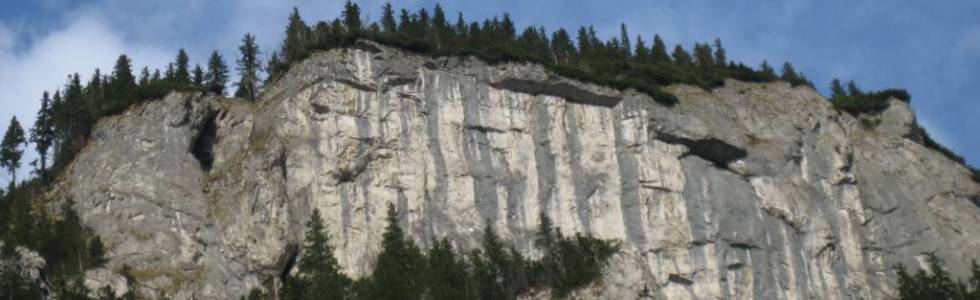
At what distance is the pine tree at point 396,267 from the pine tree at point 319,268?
1.65 meters

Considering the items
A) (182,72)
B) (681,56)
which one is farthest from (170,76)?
(681,56)

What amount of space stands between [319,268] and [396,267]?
375 cm

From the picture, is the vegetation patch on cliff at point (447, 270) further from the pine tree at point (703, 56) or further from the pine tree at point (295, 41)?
the pine tree at point (703, 56)

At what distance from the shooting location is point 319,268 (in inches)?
2699

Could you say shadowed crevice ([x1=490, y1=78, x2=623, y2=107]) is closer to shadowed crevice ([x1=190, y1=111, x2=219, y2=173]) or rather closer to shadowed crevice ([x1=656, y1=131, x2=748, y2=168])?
shadowed crevice ([x1=656, y1=131, x2=748, y2=168])

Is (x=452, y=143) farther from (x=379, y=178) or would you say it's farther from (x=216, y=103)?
(x=216, y=103)

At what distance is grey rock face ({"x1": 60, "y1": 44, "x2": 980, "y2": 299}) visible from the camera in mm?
73438

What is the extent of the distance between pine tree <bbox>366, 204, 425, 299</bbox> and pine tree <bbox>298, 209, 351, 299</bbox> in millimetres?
1650

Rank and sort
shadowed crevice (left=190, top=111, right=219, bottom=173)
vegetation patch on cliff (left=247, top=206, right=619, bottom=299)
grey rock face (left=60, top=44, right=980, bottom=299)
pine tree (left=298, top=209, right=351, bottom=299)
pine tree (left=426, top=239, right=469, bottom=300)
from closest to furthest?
pine tree (left=298, top=209, right=351, bottom=299)
pine tree (left=426, top=239, right=469, bottom=300)
vegetation patch on cliff (left=247, top=206, right=619, bottom=299)
grey rock face (left=60, top=44, right=980, bottom=299)
shadowed crevice (left=190, top=111, right=219, bottom=173)

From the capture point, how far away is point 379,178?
75.0 m

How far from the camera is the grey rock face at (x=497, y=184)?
73.4 meters

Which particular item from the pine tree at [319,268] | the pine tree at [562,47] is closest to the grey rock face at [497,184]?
the pine tree at [319,268]

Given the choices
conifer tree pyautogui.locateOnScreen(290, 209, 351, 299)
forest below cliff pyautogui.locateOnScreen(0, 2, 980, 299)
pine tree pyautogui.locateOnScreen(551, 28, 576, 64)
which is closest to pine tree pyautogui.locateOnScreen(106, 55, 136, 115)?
forest below cliff pyautogui.locateOnScreen(0, 2, 980, 299)

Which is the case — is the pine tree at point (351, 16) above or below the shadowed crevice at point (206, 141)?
above
